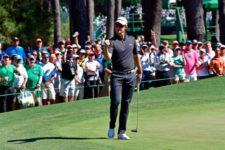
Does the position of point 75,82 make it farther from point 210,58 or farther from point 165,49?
point 210,58

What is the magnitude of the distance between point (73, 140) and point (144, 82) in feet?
33.0

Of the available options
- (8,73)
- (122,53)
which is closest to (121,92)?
(122,53)

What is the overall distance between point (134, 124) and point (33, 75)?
6274mm

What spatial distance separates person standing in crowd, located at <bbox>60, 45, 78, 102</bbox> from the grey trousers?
745 centimetres

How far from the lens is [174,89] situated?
59.2 feet

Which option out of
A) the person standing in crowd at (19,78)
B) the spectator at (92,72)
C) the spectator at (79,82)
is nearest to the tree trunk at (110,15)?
the spectator at (92,72)

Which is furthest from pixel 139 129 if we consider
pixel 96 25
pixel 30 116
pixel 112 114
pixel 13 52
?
pixel 96 25

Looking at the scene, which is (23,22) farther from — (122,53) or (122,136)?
(122,136)

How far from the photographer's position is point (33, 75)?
17.1 m

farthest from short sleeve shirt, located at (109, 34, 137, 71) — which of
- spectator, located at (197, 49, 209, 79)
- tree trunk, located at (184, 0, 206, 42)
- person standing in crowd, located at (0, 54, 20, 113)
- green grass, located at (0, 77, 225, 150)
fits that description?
tree trunk, located at (184, 0, 206, 42)

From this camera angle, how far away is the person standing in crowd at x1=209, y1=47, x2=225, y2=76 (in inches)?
763

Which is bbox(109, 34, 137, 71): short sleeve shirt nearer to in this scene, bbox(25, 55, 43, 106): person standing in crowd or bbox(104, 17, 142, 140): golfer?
bbox(104, 17, 142, 140): golfer

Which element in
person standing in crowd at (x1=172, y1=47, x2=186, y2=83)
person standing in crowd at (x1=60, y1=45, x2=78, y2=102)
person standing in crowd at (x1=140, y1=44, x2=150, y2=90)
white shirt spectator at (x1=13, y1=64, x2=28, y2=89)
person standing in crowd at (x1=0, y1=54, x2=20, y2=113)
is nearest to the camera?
person standing in crowd at (x1=0, y1=54, x2=20, y2=113)

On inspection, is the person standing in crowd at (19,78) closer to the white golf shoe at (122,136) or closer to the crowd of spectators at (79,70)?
the crowd of spectators at (79,70)
